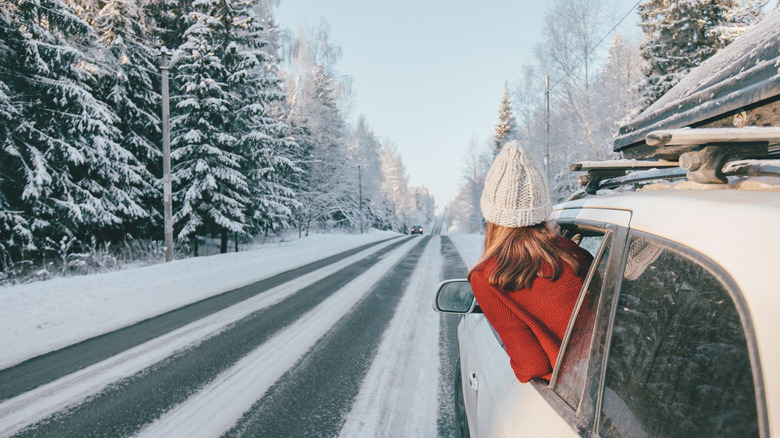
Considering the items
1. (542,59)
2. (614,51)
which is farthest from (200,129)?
(614,51)

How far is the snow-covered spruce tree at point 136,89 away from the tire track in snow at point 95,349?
10.1 metres

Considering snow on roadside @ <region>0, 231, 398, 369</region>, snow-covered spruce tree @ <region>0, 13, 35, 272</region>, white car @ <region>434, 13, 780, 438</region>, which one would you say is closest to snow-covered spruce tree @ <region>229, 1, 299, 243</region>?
snow-covered spruce tree @ <region>0, 13, 35, 272</region>

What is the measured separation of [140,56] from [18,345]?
44.7ft

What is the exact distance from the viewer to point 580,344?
1.24 meters

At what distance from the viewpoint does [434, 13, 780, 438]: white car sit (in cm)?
66

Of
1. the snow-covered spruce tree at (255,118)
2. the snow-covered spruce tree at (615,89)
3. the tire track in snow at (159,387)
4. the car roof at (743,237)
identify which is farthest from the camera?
the snow-covered spruce tree at (615,89)

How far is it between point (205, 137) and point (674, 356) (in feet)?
55.8

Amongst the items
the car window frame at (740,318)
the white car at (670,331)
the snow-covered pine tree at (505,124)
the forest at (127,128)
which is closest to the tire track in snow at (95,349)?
the white car at (670,331)

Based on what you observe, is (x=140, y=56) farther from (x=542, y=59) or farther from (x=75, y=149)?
(x=542, y=59)

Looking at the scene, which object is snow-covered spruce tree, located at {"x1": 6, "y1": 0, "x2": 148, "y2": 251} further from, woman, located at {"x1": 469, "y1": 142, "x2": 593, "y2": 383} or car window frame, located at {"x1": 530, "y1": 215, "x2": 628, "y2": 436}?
car window frame, located at {"x1": 530, "y1": 215, "x2": 628, "y2": 436}

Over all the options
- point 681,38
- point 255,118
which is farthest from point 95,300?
point 681,38

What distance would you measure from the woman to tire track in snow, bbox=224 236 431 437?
6.66 ft

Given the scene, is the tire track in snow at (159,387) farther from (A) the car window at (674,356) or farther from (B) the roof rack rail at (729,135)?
(B) the roof rack rail at (729,135)

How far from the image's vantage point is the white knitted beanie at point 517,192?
1.57 metres
